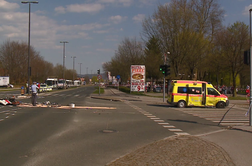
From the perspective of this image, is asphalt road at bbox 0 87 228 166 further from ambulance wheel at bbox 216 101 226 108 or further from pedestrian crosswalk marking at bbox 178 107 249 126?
ambulance wheel at bbox 216 101 226 108

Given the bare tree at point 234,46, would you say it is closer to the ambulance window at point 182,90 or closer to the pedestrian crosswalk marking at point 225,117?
the ambulance window at point 182,90

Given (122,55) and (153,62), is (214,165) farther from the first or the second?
(122,55)

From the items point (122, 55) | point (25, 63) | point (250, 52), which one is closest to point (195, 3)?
point (122, 55)

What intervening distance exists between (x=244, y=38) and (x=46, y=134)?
31.0 meters

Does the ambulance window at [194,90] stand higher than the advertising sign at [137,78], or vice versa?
the advertising sign at [137,78]

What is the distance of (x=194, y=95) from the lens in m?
21.2

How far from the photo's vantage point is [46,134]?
31.0 feet

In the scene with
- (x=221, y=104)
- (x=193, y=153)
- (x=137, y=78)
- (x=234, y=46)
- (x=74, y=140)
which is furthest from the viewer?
(x=137, y=78)

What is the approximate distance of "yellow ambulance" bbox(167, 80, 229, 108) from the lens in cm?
2108

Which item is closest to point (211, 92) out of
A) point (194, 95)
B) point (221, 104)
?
point (221, 104)

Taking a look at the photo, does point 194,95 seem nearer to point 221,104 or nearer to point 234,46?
point 221,104

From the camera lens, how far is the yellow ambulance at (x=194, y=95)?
69.2 ft

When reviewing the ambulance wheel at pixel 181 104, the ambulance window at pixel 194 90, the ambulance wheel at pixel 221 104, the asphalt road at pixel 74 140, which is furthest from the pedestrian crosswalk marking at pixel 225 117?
the ambulance wheel at pixel 181 104

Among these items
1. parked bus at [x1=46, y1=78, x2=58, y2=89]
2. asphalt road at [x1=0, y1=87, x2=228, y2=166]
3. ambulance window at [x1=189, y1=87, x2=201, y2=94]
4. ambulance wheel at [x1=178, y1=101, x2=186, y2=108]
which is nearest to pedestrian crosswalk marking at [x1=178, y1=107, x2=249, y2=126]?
asphalt road at [x1=0, y1=87, x2=228, y2=166]
